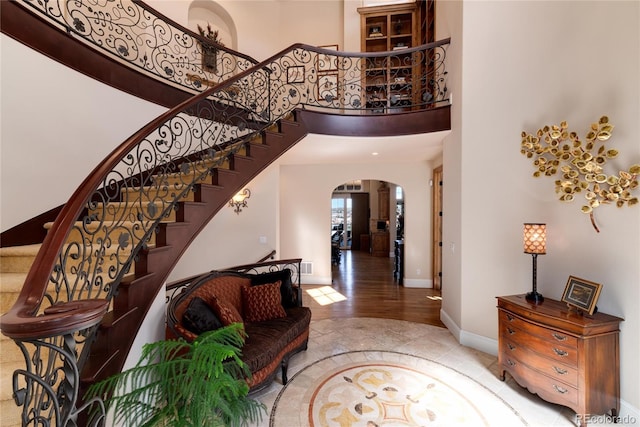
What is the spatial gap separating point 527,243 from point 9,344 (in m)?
4.01

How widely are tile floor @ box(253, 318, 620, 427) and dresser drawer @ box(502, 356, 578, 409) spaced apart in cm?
15

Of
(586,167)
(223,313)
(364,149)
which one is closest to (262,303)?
(223,313)

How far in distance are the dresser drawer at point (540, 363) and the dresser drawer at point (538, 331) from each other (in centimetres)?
16

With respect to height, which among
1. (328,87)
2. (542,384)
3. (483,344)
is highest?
(328,87)

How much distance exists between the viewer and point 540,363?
224 cm

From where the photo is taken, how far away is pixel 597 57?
7.45 ft

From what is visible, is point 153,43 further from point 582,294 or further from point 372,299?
point 582,294

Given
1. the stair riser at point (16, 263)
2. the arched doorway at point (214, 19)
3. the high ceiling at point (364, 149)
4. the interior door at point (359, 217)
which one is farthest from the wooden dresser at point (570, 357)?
the interior door at point (359, 217)

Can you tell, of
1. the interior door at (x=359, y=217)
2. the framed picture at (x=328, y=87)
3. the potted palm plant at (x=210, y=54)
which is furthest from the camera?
the interior door at (x=359, y=217)

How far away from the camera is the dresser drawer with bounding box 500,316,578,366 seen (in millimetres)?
2045

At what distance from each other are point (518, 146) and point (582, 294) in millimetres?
1572

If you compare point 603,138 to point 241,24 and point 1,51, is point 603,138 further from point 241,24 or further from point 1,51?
point 241,24

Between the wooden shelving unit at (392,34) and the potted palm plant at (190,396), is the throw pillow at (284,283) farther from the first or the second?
the wooden shelving unit at (392,34)

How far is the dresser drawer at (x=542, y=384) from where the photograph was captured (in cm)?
204
